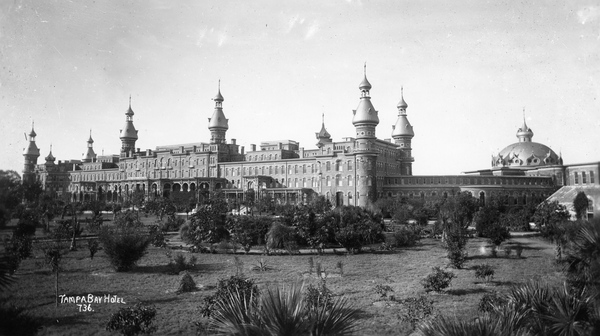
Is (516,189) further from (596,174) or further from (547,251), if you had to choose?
(596,174)

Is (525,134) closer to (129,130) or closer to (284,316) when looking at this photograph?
(129,130)

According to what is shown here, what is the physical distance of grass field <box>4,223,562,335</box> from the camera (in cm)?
1241

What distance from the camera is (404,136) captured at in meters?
83.0

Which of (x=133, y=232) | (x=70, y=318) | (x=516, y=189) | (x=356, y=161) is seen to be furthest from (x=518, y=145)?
(x=70, y=318)

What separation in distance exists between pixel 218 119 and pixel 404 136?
39625 mm

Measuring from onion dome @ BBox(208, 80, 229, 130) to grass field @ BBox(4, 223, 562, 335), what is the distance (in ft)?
206

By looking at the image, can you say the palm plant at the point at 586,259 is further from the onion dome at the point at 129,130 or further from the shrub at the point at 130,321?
the onion dome at the point at 129,130

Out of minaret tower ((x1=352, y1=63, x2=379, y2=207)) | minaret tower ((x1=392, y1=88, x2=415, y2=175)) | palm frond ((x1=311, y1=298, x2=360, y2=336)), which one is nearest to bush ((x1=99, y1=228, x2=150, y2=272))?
palm frond ((x1=311, y1=298, x2=360, y2=336))

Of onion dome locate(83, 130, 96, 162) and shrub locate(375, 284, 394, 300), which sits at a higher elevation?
onion dome locate(83, 130, 96, 162)

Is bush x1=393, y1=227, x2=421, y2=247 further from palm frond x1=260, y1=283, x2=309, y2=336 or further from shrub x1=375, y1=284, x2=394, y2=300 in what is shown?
palm frond x1=260, y1=283, x2=309, y2=336

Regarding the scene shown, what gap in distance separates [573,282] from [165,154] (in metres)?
92.0

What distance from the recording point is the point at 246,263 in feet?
77.6

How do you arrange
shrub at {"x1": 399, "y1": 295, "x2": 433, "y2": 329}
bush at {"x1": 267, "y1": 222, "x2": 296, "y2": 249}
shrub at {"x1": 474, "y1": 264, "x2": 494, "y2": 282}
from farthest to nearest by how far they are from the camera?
bush at {"x1": 267, "y1": 222, "x2": 296, "y2": 249}, shrub at {"x1": 474, "y1": 264, "x2": 494, "y2": 282}, shrub at {"x1": 399, "y1": 295, "x2": 433, "y2": 329}

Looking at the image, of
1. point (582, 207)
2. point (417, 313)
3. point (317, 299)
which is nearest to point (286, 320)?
point (317, 299)
